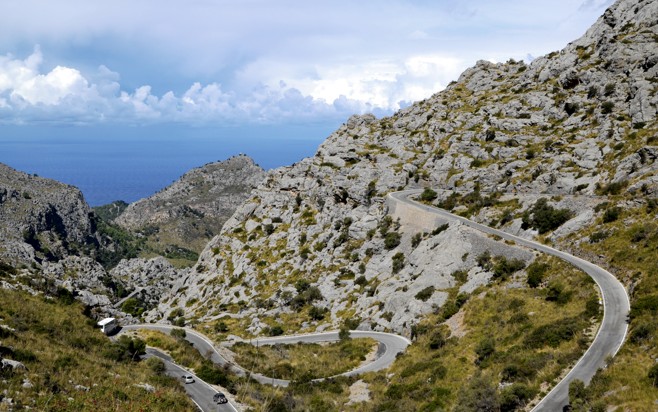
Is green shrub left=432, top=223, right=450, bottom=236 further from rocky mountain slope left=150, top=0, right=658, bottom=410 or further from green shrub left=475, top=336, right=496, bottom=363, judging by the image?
green shrub left=475, top=336, right=496, bottom=363

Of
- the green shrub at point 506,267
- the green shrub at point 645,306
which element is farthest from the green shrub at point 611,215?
the green shrub at point 645,306

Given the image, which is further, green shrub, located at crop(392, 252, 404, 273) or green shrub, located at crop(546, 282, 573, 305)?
green shrub, located at crop(392, 252, 404, 273)

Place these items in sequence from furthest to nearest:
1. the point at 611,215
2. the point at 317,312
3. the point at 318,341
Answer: the point at 317,312, the point at 318,341, the point at 611,215

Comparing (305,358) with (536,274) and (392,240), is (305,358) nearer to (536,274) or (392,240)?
(536,274)

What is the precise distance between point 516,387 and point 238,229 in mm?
85907

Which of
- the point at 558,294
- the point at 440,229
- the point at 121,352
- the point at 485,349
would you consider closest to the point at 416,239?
the point at 440,229

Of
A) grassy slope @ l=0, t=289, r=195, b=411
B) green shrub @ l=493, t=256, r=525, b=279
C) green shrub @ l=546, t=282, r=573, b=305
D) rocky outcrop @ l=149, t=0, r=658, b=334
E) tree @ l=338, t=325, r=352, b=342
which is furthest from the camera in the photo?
rocky outcrop @ l=149, t=0, r=658, b=334

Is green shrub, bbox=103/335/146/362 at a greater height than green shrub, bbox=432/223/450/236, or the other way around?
green shrub, bbox=432/223/450/236

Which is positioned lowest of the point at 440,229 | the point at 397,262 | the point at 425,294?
the point at 397,262

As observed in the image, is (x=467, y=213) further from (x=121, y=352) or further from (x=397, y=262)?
(x=121, y=352)

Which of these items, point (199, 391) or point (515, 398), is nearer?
point (515, 398)

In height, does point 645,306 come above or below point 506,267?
above

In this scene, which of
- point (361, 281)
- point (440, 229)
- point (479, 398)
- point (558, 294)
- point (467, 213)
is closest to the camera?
point (479, 398)


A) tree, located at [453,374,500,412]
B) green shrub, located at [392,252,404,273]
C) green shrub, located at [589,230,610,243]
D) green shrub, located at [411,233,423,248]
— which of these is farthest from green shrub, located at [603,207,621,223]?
tree, located at [453,374,500,412]
